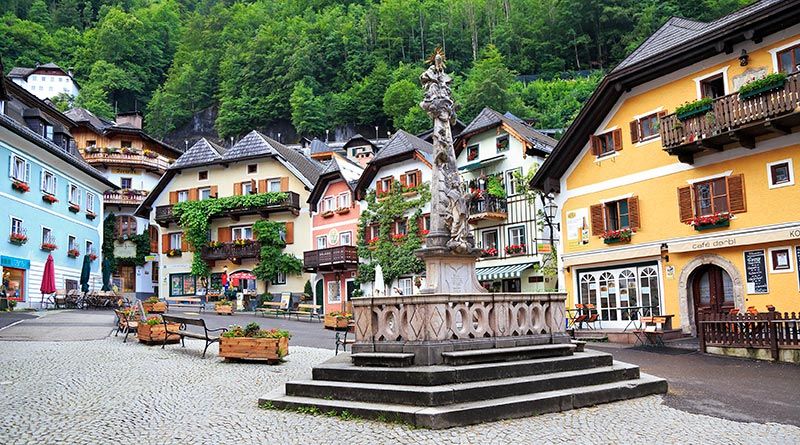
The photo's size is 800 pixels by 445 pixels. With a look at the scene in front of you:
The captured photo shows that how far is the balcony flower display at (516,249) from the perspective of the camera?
3469 centimetres

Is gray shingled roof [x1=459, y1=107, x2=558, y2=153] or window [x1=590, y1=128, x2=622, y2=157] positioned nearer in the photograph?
window [x1=590, y1=128, x2=622, y2=157]

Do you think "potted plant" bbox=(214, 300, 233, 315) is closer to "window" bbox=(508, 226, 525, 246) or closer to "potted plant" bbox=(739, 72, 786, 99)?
"window" bbox=(508, 226, 525, 246)

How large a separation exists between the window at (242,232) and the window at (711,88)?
3283cm

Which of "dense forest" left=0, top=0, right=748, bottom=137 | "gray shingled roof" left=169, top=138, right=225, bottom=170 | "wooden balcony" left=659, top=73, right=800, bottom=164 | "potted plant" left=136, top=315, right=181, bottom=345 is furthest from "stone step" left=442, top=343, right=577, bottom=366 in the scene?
"dense forest" left=0, top=0, right=748, bottom=137

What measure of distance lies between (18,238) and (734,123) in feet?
98.3

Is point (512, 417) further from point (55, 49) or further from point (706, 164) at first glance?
point (55, 49)

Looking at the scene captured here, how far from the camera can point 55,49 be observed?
96312 mm

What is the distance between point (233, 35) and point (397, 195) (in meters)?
69.2

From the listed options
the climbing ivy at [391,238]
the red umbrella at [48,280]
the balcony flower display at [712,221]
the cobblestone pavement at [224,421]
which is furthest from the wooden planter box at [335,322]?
the red umbrella at [48,280]

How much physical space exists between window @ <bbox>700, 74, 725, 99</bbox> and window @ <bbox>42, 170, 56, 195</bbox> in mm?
30912

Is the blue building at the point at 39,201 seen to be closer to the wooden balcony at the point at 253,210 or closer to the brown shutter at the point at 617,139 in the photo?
the wooden balcony at the point at 253,210

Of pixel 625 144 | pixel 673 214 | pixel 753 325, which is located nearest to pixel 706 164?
pixel 673 214

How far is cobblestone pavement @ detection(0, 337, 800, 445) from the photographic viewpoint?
8672 mm

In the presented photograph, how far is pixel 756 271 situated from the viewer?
21.0 meters
